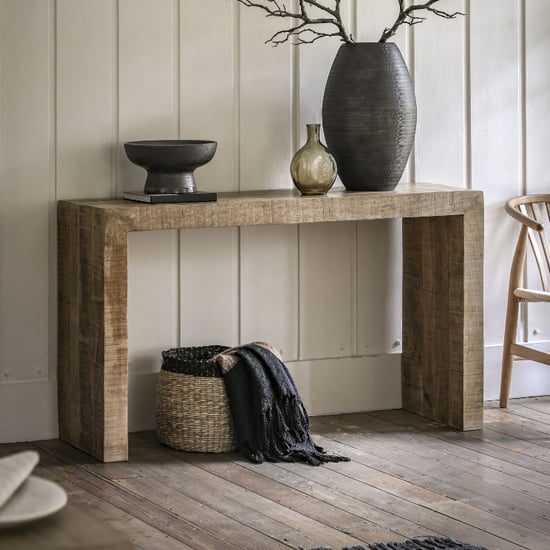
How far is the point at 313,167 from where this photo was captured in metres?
3.87

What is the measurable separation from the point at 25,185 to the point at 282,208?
871 millimetres

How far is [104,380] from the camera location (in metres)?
3.57

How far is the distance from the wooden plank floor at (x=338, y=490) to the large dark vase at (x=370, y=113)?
A: 0.94 m

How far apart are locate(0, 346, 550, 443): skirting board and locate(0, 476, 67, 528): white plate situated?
2.26 m

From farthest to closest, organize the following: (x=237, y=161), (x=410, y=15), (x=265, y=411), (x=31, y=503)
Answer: (x=410, y=15), (x=237, y=161), (x=265, y=411), (x=31, y=503)

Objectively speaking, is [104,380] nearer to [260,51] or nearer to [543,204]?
[260,51]

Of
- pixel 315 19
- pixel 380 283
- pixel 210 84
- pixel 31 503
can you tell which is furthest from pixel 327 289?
pixel 31 503

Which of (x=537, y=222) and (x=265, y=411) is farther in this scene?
(x=537, y=222)

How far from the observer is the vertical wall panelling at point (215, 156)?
A: 4004 mm

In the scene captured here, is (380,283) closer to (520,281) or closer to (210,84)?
(520,281)

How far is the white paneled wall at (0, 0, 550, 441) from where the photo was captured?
12.6 feet

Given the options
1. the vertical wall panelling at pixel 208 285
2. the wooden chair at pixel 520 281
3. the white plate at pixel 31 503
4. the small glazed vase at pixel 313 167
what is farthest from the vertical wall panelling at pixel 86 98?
the white plate at pixel 31 503

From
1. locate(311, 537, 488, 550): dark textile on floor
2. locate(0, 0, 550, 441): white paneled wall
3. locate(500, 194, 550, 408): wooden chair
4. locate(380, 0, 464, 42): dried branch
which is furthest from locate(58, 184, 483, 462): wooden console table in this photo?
locate(311, 537, 488, 550): dark textile on floor

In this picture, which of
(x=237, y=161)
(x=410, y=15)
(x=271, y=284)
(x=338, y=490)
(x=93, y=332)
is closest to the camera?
(x=338, y=490)
